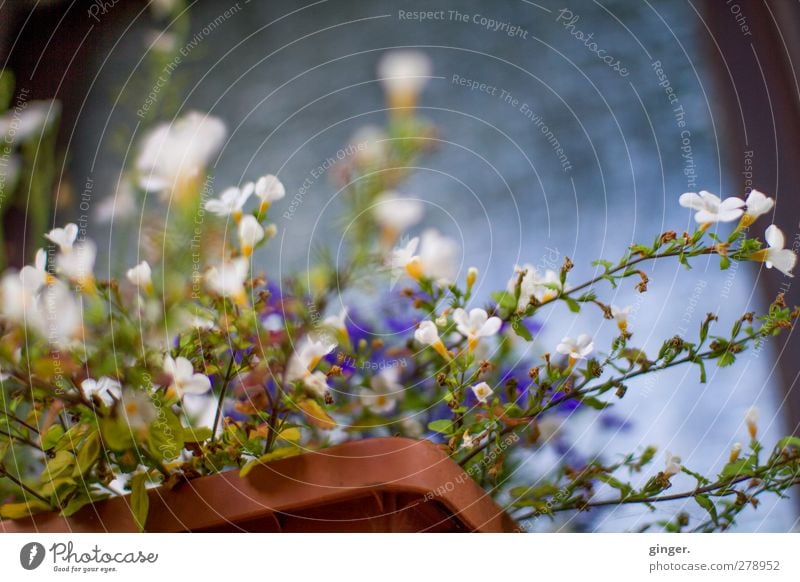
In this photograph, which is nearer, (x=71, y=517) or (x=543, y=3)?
(x=71, y=517)

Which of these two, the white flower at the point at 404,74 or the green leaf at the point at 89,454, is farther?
the white flower at the point at 404,74

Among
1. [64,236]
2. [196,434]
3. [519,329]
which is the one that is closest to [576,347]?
[519,329]

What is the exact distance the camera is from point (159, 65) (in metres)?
0.61

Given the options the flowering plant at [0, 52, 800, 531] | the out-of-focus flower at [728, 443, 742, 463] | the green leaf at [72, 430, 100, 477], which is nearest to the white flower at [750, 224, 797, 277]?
the flowering plant at [0, 52, 800, 531]

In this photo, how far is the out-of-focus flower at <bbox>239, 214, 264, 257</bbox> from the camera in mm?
560

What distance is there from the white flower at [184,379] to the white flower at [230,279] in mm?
54

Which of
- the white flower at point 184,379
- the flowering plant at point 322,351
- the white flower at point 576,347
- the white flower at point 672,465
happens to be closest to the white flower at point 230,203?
the flowering plant at point 322,351

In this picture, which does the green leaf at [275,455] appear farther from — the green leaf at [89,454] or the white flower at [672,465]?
the white flower at [672,465]

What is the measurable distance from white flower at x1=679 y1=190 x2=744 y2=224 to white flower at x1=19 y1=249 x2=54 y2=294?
44 centimetres

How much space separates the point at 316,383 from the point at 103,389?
13cm

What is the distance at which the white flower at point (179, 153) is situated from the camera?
59 centimetres

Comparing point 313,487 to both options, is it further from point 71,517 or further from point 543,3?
point 543,3
